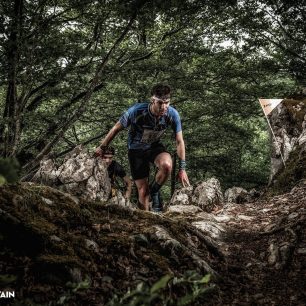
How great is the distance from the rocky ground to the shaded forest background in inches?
132

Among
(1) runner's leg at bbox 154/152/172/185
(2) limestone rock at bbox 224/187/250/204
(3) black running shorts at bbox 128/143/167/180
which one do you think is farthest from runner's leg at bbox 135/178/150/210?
(2) limestone rock at bbox 224/187/250/204

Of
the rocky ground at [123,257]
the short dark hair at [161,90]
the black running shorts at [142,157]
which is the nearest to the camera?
the rocky ground at [123,257]

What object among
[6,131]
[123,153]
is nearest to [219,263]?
[6,131]

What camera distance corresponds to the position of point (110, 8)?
19.6 feet

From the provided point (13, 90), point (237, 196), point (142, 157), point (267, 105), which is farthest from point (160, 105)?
point (237, 196)

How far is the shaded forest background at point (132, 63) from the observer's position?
19.6ft

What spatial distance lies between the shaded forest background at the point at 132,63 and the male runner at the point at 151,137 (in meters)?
1.10

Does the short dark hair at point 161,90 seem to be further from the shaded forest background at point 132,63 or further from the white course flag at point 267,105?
the white course flag at point 267,105

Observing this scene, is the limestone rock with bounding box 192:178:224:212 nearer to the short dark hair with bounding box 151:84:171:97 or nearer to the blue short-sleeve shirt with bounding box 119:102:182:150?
the blue short-sleeve shirt with bounding box 119:102:182:150

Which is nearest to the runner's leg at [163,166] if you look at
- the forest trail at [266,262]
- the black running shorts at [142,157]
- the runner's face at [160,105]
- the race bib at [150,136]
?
the black running shorts at [142,157]

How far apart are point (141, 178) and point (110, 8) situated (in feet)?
10.6

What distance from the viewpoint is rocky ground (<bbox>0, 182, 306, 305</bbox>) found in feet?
6.42

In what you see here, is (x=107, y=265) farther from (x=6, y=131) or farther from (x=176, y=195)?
(x=176, y=195)

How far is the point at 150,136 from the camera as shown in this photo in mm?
5738
